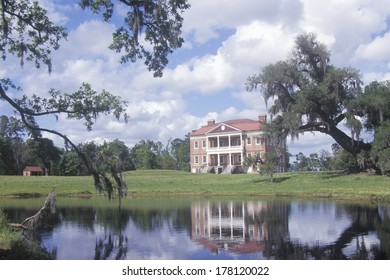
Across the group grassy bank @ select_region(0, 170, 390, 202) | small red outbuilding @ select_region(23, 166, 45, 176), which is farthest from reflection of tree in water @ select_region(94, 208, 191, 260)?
small red outbuilding @ select_region(23, 166, 45, 176)

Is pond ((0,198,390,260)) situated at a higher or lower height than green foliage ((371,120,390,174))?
lower

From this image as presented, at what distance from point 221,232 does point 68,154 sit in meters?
15.7

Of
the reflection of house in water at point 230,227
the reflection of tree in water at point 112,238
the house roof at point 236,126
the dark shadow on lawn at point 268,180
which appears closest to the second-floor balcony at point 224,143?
the house roof at point 236,126

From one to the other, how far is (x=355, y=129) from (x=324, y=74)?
655 centimetres

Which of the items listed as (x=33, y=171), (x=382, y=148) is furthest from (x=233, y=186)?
(x=33, y=171)

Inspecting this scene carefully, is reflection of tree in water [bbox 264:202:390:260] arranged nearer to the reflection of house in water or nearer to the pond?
the pond

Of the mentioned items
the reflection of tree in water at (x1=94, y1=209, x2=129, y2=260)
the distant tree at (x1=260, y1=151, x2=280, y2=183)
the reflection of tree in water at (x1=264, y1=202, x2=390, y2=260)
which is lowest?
the reflection of tree in water at (x1=264, y1=202, x2=390, y2=260)

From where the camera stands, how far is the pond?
14.8m

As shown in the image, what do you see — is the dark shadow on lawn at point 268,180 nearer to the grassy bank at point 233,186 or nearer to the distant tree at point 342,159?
the grassy bank at point 233,186

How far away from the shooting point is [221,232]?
64.8 feet

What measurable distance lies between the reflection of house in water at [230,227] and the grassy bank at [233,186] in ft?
26.1

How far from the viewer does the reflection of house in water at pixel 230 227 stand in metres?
16.5

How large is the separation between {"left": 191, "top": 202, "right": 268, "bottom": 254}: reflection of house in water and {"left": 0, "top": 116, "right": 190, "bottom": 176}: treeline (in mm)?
4231

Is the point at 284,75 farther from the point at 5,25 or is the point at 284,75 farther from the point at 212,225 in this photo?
the point at 5,25
